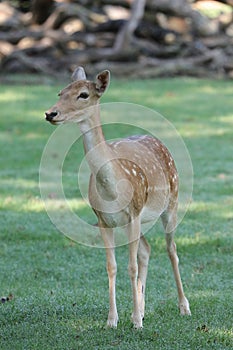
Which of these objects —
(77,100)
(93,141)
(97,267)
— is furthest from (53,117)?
(97,267)

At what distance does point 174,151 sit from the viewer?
29.2 feet

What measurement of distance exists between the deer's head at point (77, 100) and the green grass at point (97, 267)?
1454 mm

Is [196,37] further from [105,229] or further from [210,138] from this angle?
[105,229]

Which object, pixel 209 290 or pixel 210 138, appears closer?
pixel 209 290

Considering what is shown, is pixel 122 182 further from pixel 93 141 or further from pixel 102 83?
pixel 102 83

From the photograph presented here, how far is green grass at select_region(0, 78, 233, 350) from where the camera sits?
6086 mm

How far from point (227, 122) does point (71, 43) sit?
5887 mm

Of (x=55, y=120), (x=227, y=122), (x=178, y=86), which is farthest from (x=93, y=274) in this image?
(x=178, y=86)

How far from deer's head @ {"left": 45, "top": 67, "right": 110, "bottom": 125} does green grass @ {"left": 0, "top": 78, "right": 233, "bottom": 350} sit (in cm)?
145

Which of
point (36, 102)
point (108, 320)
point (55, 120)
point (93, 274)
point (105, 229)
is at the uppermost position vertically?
point (55, 120)

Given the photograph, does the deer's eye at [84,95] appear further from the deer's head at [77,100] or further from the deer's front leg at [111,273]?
the deer's front leg at [111,273]

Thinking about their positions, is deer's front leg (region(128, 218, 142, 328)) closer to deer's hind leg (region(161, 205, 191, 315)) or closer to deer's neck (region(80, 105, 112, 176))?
deer's neck (region(80, 105, 112, 176))

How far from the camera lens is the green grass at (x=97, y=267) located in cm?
609

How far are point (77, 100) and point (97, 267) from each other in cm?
305
